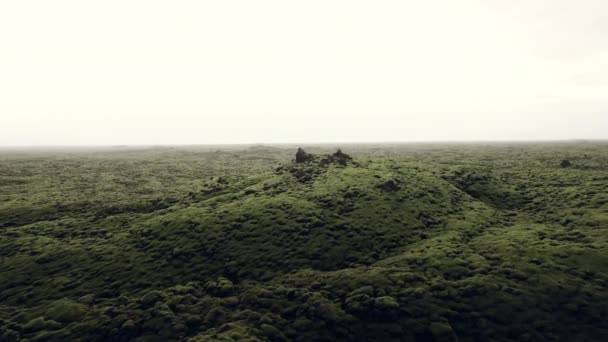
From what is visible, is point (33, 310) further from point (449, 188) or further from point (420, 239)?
point (449, 188)

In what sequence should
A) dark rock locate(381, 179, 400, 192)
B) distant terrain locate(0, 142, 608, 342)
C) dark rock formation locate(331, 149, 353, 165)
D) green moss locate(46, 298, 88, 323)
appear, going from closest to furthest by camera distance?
distant terrain locate(0, 142, 608, 342), green moss locate(46, 298, 88, 323), dark rock locate(381, 179, 400, 192), dark rock formation locate(331, 149, 353, 165)

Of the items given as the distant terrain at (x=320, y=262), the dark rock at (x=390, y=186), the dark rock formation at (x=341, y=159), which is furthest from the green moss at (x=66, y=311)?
the dark rock formation at (x=341, y=159)

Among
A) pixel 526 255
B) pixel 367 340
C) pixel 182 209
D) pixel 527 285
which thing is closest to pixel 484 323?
pixel 527 285

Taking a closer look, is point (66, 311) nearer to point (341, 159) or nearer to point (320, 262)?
point (320, 262)

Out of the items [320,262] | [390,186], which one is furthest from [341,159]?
[320,262]

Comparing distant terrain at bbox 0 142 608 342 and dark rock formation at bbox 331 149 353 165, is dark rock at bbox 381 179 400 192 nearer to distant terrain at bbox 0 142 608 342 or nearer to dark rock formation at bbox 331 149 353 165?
distant terrain at bbox 0 142 608 342

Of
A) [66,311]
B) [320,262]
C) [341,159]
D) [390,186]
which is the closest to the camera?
[66,311]

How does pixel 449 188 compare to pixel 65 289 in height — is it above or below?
above

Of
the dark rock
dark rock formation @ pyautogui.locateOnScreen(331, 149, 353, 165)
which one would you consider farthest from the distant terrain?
dark rock formation @ pyautogui.locateOnScreen(331, 149, 353, 165)
